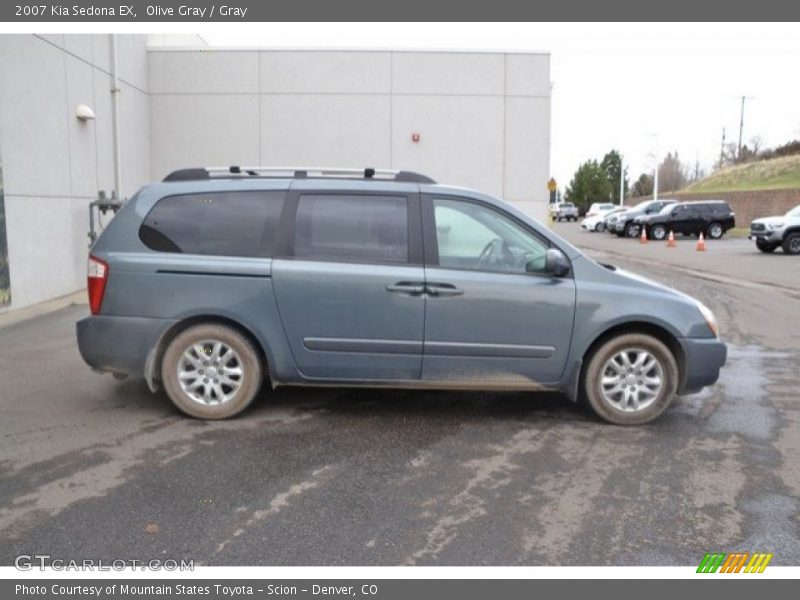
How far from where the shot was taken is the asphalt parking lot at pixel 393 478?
3.60m

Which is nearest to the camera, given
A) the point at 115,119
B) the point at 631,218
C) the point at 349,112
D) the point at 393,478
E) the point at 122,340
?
the point at 393,478

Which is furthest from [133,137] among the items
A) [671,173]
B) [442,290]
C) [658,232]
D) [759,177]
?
[671,173]

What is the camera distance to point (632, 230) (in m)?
35.2

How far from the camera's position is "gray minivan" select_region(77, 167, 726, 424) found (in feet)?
17.5

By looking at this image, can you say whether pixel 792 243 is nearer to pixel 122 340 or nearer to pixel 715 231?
pixel 715 231

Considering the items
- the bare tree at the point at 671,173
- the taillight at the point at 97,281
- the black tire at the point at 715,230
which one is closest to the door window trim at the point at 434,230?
the taillight at the point at 97,281

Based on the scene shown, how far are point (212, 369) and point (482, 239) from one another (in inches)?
89.4

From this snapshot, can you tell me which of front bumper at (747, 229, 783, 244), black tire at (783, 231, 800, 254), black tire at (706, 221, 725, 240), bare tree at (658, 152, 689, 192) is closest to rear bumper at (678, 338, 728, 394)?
front bumper at (747, 229, 783, 244)

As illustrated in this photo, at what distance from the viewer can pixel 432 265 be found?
17.6ft

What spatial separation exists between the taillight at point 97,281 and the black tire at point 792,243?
875 inches

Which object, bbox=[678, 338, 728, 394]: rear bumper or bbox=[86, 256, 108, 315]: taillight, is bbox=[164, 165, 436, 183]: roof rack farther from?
bbox=[678, 338, 728, 394]: rear bumper

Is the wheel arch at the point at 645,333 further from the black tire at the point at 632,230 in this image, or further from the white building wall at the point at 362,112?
the black tire at the point at 632,230

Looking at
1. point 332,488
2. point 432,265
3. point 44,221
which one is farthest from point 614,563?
point 44,221

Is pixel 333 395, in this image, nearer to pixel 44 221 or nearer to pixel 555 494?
pixel 555 494
